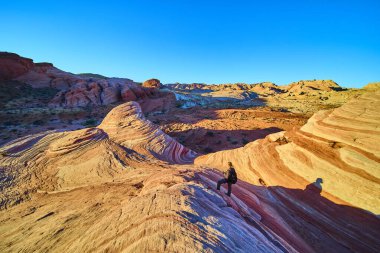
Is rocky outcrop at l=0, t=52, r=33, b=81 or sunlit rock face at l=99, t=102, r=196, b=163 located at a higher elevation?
rocky outcrop at l=0, t=52, r=33, b=81

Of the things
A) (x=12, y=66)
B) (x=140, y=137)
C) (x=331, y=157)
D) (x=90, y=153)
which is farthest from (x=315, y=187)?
(x=12, y=66)

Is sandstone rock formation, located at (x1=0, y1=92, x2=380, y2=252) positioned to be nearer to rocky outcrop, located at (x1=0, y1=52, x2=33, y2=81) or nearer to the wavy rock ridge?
the wavy rock ridge

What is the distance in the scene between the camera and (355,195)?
21.3ft

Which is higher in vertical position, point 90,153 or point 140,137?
point 140,137

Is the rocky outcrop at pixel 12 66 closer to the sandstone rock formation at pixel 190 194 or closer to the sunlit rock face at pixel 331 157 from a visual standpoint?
the sandstone rock formation at pixel 190 194

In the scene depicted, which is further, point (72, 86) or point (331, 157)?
point (72, 86)

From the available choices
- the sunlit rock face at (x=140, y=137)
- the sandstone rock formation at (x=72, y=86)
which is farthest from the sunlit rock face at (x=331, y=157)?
the sandstone rock formation at (x=72, y=86)

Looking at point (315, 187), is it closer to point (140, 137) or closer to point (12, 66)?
point (140, 137)

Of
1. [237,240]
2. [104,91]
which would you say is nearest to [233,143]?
[237,240]

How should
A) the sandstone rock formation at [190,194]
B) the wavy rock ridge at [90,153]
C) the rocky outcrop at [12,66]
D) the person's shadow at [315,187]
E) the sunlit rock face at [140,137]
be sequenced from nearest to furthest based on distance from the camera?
the sandstone rock formation at [190,194], the person's shadow at [315,187], the wavy rock ridge at [90,153], the sunlit rock face at [140,137], the rocky outcrop at [12,66]

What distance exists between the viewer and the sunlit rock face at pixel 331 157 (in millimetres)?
6598

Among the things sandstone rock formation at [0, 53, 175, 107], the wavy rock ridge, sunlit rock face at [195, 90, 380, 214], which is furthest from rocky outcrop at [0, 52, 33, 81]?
sunlit rock face at [195, 90, 380, 214]

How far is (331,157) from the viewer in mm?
7637

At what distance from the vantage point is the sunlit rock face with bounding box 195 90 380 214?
260 inches
